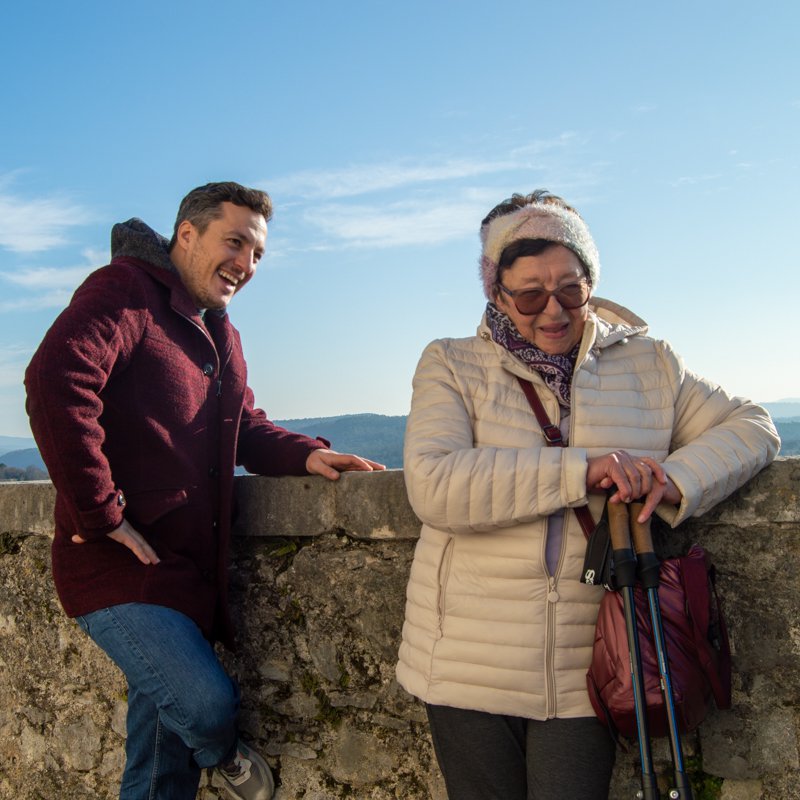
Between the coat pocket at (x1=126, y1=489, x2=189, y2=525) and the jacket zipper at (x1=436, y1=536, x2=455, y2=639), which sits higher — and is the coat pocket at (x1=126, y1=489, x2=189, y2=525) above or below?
above

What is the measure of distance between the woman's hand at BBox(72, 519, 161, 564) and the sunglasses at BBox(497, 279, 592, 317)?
1333 mm

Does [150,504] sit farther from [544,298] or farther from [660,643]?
[660,643]

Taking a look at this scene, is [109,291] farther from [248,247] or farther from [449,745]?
[449,745]

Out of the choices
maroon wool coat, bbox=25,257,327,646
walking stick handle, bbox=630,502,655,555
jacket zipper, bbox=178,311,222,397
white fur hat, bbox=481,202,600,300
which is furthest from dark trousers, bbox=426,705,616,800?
jacket zipper, bbox=178,311,222,397

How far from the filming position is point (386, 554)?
3381 mm

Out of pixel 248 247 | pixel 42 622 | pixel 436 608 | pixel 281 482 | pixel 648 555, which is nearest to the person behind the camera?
pixel 648 555

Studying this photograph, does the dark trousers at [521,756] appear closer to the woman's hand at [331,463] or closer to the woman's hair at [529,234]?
the woman's hand at [331,463]

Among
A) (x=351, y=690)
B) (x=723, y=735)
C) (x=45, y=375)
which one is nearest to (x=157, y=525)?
(x=45, y=375)

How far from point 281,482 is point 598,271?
56.9 inches

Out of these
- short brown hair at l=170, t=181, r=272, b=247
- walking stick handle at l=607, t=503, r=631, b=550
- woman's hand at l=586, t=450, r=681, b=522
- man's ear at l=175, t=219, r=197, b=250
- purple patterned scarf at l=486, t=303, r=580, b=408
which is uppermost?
short brown hair at l=170, t=181, r=272, b=247

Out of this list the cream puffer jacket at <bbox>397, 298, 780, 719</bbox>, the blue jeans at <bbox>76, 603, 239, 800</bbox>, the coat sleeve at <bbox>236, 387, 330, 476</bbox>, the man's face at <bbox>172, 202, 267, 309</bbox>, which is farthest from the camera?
the coat sleeve at <bbox>236, 387, 330, 476</bbox>

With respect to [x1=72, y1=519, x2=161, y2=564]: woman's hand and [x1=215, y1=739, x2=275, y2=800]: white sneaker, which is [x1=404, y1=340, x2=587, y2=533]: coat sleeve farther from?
[x1=215, y1=739, x2=275, y2=800]: white sneaker

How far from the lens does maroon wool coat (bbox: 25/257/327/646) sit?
2758 mm

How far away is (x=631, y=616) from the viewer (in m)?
2.35
